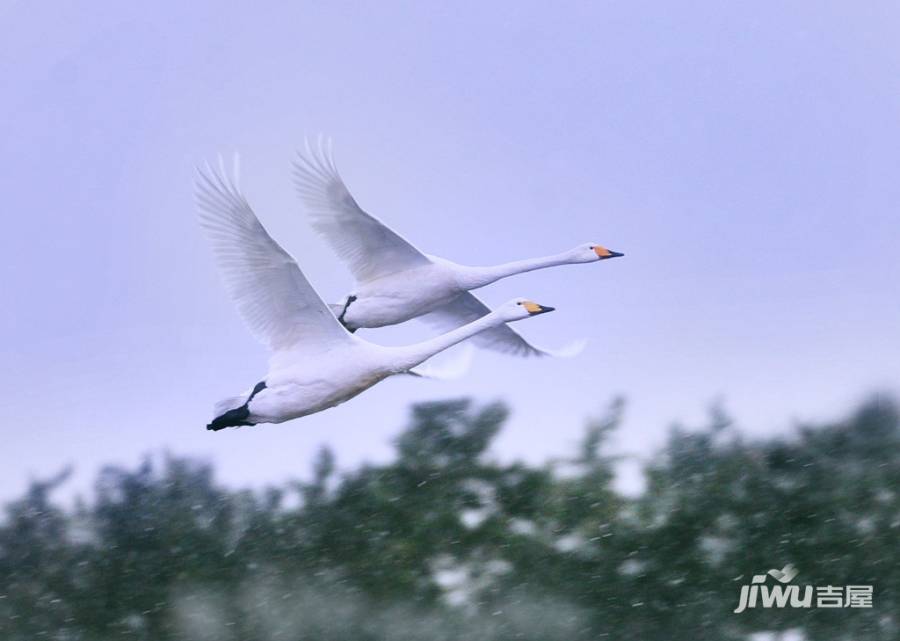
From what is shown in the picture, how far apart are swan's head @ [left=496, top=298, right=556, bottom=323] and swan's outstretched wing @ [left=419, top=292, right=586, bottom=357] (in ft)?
6.38

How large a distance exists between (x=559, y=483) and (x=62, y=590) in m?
4.57

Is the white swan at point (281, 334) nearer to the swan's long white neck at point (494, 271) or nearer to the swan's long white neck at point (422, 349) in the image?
the swan's long white neck at point (422, 349)

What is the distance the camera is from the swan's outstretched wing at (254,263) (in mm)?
16719

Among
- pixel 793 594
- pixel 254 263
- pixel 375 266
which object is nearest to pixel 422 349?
pixel 254 263

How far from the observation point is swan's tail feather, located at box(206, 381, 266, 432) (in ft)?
55.7

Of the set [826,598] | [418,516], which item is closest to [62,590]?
[418,516]

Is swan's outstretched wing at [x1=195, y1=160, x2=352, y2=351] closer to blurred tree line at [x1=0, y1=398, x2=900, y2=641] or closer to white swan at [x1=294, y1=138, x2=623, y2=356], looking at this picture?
A: white swan at [x1=294, y1=138, x2=623, y2=356]

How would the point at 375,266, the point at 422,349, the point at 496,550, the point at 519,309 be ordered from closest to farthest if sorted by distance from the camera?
1. the point at 422,349
2. the point at 519,309
3. the point at 375,266
4. the point at 496,550

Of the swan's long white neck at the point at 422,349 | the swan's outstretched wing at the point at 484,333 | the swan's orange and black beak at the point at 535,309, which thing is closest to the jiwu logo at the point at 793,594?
the swan's outstretched wing at the point at 484,333

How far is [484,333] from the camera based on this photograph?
66.7ft

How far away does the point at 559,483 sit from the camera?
20.5 meters

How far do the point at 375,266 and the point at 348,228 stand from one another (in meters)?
0.38

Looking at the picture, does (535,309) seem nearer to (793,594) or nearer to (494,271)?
(494,271)

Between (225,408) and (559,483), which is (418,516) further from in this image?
(225,408)
